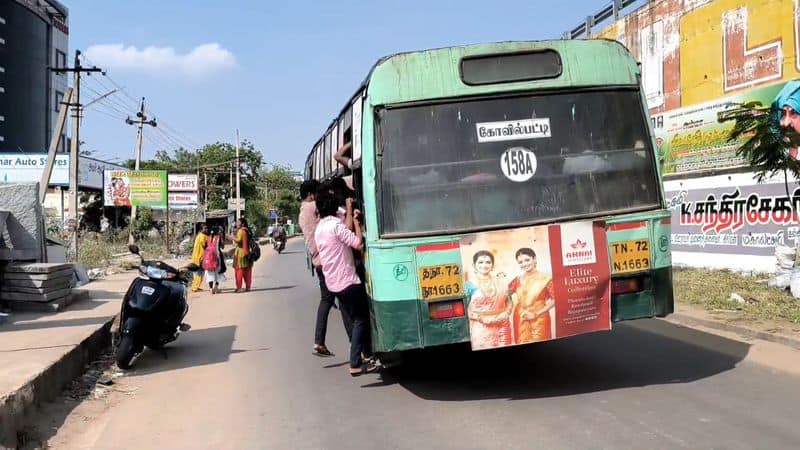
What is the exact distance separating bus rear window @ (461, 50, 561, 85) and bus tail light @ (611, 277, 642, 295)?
1719 mm

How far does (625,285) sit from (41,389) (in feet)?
15.8

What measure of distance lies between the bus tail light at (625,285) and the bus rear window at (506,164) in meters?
0.56

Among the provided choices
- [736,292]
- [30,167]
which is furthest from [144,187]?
[736,292]

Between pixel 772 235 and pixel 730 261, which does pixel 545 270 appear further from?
pixel 730 261

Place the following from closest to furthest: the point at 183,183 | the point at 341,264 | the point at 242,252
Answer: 1. the point at 341,264
2. the point at 242,252
3. the point at 183,183

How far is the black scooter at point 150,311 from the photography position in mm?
6977

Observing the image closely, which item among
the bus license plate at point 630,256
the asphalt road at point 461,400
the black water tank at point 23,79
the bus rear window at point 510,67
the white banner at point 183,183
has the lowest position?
the asphalt road at point 461,400

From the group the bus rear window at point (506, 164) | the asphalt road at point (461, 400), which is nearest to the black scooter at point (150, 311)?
the asphalt road at point (461, 400)

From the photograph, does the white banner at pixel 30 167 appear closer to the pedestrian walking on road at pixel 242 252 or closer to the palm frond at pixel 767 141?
the pedestrian walking on road at pixel 242 252

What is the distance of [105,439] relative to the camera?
484 cm

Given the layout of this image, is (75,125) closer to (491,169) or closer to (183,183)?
(183,183)

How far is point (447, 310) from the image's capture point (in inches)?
203

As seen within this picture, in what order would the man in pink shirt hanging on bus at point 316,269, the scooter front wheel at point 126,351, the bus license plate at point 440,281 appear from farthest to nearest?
the man in pink shirt hanging on bus at point 316,269, the scooter front wheel at point 126,351, the bus license plate at point 440,281

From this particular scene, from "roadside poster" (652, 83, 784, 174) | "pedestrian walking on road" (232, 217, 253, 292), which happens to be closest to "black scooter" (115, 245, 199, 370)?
"pedestrian walking on road" (232, 217, 253, 292)
